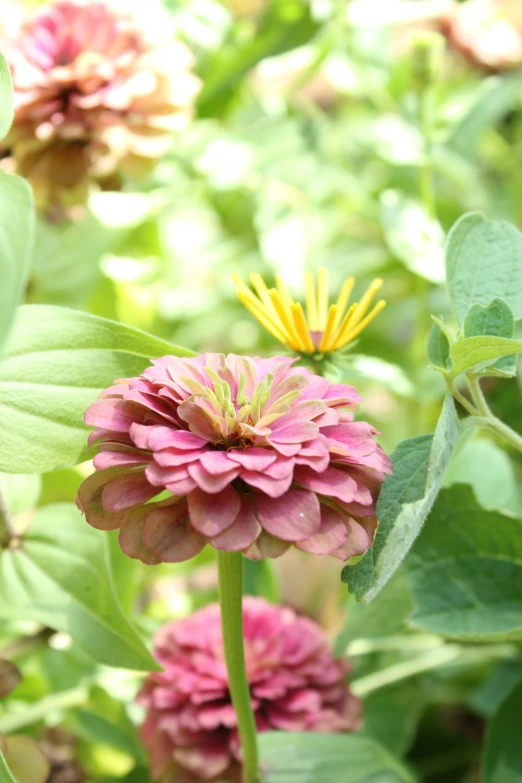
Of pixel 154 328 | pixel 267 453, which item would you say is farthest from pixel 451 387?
pixel 154 328

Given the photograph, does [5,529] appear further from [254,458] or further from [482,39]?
[482,39]

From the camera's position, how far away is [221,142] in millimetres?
567

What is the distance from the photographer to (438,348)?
29cm

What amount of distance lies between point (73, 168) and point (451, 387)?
24 cm

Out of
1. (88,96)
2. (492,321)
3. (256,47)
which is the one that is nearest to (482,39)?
(256,47)

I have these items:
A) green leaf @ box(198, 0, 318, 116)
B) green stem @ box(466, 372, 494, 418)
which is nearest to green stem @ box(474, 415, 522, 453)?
green stem @ box(466, 372, 494, 418)

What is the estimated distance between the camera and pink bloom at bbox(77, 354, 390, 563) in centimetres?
22

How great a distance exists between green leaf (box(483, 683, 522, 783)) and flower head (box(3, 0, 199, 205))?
0.31 metres

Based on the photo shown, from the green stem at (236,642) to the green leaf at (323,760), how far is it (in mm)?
20

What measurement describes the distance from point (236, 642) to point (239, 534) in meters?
0.06

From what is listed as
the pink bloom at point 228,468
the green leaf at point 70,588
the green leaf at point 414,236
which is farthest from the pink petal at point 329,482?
the green leaf at point 414,236

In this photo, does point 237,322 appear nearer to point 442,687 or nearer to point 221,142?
point 221,142

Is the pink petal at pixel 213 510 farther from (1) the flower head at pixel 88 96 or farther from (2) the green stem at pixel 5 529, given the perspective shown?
(1) the flower head at pixel 88 96

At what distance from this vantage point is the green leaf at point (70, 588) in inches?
12.3
